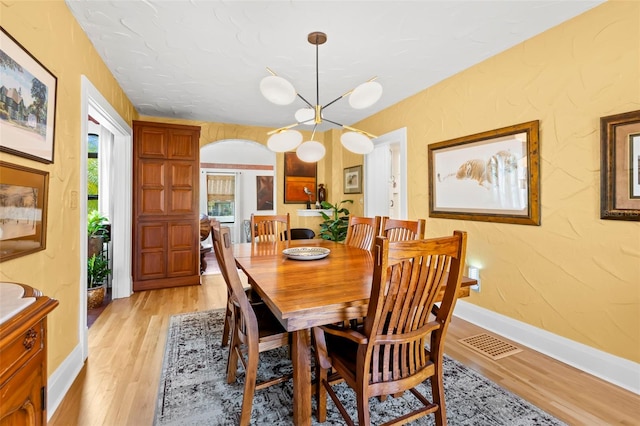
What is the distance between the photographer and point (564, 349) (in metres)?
2.20

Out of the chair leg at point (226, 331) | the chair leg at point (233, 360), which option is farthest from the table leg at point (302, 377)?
the chair leg at point (226, 331)

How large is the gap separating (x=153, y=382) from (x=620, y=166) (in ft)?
10.9

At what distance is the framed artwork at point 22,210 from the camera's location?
4.39 ft

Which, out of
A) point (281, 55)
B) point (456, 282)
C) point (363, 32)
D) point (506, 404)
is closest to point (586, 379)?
point (506, 404)

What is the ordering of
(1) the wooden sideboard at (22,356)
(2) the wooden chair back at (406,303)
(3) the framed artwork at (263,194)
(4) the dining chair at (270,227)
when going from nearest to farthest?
1. (1) the wooden sideboard at (22,356)
2. (2) the wooden chair back at (406,303)
3. (4) the dining chair at (270,227)
4. (3) the framed artwork at (263,194)

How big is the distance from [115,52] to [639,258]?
4.16m

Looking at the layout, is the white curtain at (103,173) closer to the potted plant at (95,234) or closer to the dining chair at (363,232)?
the potted plant at (95,234)

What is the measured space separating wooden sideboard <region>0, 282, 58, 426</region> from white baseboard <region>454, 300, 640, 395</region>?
2.96m

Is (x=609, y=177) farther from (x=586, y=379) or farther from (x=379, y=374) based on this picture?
(x=379, y=374)

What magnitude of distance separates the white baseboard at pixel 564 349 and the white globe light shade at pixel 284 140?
2.32m

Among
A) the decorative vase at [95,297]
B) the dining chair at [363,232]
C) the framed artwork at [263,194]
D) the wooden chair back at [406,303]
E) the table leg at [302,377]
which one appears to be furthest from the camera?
the framed artwork at [263,194]

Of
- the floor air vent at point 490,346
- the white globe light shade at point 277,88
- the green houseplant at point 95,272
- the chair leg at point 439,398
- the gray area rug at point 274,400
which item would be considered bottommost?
the gray area rug at point 274,400

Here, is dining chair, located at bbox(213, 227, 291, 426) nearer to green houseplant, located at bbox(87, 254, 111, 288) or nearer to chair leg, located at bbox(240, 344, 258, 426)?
chair leg, located at bbox(240, 344, 258, 426)

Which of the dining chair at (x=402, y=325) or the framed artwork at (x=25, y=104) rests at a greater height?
the framed artwork at (x=25, y=104)
